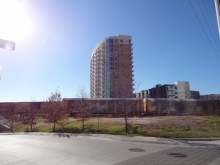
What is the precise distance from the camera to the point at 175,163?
24.2 ft

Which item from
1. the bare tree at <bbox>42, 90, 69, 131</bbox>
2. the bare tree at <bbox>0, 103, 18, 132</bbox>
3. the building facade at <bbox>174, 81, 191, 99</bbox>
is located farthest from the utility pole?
the building facade at <bbox>174, 81, 191, 99</bbox>

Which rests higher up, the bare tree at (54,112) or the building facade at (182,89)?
the building facade at (182,89)

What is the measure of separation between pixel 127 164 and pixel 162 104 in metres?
27.2

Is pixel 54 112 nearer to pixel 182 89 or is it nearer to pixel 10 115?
pixel 10 115

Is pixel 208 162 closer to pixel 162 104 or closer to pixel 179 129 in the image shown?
pixel 179 129

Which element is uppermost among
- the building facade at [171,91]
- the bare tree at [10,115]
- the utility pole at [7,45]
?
the building facade at [171,91]

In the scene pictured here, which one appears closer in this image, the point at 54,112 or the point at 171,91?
the point at 54,112

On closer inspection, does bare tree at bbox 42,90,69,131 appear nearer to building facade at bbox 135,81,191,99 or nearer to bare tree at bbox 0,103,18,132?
bare tree at bbox 0,103,18,132

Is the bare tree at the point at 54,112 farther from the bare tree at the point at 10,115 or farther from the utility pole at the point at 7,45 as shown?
the utility pole at the point at 7,45

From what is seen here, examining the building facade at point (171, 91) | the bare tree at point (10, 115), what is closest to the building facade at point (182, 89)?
the building facade at point (171, 91)

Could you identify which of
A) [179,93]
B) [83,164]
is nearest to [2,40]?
[83,164]

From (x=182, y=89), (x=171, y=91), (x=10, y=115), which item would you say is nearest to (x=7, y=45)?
(x=10, y=115)

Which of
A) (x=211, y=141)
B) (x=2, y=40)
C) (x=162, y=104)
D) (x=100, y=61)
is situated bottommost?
(x=211, y=141)

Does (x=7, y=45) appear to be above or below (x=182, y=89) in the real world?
below
